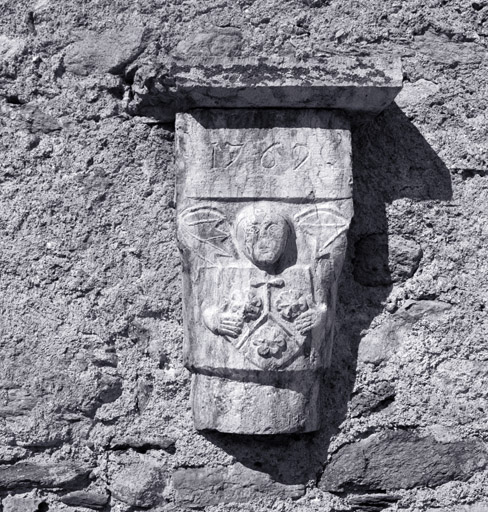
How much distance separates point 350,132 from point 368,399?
0.79 meters

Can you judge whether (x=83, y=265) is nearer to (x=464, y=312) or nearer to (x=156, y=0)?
(x=156, y=0)

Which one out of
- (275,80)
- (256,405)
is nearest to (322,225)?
(275,80)

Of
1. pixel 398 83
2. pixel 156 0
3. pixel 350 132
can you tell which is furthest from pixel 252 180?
pixel 156 0

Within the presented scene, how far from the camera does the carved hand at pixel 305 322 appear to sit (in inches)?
90.0

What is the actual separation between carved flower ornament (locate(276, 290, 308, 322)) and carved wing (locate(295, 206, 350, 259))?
127 millimetres

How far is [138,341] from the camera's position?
246cm

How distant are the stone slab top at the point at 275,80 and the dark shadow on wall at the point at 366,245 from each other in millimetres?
242

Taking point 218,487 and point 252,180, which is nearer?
point 252,180

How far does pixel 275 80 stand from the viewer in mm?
2199

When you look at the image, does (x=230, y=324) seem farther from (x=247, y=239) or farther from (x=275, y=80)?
(x=275, y=80)

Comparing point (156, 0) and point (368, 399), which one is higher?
point (156, 0)

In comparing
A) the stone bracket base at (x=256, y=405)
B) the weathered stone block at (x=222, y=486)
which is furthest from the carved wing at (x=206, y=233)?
the weathered stone block at (x=222, y=486)

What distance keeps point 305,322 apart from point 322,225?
273 millimetres

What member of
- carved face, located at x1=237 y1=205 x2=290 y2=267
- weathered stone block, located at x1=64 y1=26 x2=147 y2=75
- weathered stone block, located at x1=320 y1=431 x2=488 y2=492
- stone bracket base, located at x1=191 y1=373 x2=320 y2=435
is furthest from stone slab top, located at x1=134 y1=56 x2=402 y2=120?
weathered stone block, located at x1=320 y1=431 x2=488 y2=492
